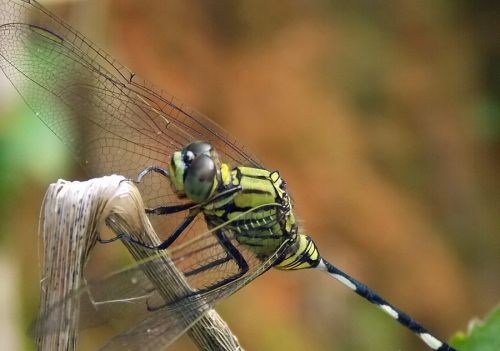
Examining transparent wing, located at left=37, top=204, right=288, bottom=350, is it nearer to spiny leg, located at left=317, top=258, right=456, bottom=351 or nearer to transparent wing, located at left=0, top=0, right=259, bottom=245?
transparent wing, located at left=0, top=0, right=259, bottom=245

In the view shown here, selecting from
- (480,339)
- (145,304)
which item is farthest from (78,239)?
(480,339)

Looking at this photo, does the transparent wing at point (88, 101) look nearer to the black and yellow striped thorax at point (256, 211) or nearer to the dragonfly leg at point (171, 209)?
the dragonfly leg at point (171, 209)

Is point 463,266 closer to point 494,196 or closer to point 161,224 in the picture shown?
point 494,196

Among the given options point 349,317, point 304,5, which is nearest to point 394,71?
Answer: point 304,5

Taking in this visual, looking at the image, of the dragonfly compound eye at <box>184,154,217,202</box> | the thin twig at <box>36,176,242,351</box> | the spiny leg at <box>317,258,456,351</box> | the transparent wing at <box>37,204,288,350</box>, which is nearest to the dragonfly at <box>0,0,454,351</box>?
the dragonfly compound eye at <box>184,154,217,202</box>

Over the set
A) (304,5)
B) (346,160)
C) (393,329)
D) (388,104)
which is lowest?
(393,329)

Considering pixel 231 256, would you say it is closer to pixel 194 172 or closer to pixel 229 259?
pixel 229 259
